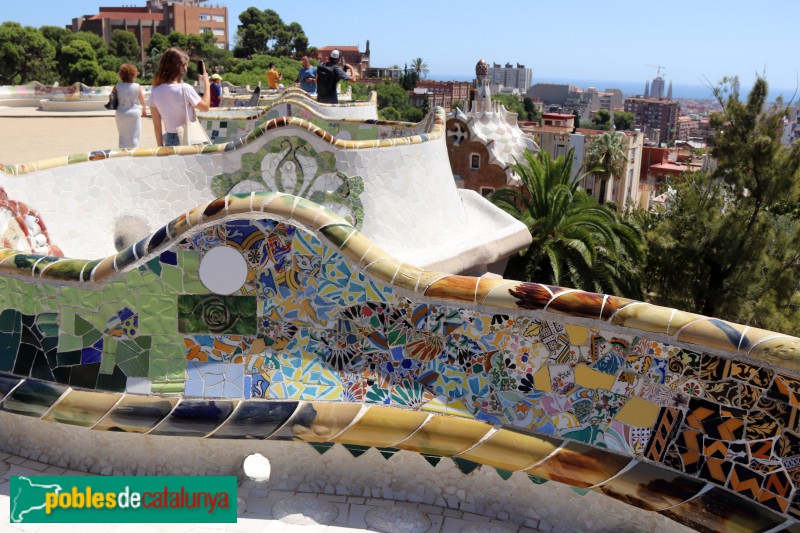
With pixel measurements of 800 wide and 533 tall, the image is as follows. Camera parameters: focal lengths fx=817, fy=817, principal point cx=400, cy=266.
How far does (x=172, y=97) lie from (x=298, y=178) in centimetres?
114

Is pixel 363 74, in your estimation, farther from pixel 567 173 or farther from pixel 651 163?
pixel 567 173

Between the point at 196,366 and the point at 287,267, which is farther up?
the point at 287,267

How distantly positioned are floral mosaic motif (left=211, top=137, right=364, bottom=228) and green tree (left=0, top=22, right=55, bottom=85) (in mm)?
48631

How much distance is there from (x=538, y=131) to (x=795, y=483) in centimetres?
4047

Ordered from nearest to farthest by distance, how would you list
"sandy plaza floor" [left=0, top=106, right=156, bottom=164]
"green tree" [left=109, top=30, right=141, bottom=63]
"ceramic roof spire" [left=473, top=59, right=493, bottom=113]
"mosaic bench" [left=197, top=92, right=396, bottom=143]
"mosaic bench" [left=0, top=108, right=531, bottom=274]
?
"mosaic bench" [left=0, top=108, right=531, bottom=274], "mosaic bench" [left=197, top=92, right=396, bottom=143], "sandy plaza floor" [left=0, top=106, right=156, bottom=164], "ceramic roof spire" [left=473, top=59, right=493, bottom=113], "green tree" [left=109, top=30, right=141, bottom=63]

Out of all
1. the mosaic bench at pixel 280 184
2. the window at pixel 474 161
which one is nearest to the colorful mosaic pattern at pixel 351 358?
the mosaic bench at pixel 280 184

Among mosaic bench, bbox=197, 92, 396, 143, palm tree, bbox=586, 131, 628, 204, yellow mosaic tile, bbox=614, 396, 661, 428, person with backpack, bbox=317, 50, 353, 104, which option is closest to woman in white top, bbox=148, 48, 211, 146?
mosaic bench, bbox=197, 92, 396, 143

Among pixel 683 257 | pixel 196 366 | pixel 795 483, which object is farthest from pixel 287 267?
pixel 683 257

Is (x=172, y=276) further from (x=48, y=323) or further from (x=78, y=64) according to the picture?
(x=78, y=64)

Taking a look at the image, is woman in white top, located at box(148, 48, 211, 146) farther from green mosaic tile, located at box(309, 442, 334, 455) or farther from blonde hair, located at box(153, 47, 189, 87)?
green mosaic tile, located at box(309, 442, 334, 455)

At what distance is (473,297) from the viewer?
112 inches

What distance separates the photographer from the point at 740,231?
12641 mm

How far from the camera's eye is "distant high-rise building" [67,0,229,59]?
94.2 m

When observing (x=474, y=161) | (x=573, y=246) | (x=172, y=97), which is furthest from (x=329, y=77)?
(x=474, y=161)
